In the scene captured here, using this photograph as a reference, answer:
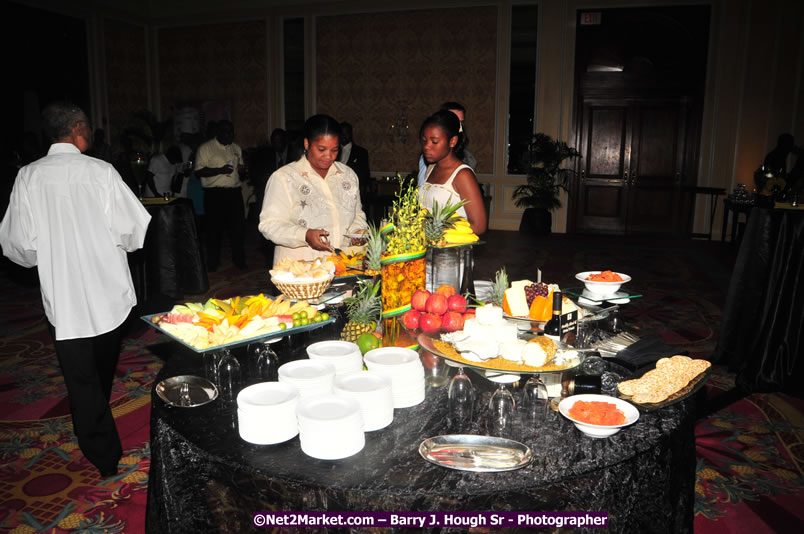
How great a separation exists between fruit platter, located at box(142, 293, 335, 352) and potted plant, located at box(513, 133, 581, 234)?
8.45m

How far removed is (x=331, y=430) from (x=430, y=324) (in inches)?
23.5

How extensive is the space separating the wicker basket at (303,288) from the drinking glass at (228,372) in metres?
0.47

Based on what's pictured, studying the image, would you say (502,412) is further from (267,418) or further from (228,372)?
(228,372)

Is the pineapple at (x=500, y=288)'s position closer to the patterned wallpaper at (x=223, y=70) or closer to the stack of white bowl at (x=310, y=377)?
the stack of white bowl at (x=310, y=377)

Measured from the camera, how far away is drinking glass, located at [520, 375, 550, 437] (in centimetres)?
145

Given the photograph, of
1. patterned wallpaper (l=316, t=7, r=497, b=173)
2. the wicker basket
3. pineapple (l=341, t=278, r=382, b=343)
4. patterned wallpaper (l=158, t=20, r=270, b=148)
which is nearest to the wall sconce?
patterned wallpaper (l=316, t=7, r=497, b=173)

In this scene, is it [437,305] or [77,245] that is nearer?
[437,305]

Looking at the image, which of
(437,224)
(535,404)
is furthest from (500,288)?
(535,404)

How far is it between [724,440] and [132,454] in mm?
3089

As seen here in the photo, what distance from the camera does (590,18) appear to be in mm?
9719

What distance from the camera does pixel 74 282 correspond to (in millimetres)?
2477

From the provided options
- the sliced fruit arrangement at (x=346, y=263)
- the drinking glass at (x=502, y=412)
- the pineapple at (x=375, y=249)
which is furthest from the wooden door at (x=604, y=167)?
the drinking glass at (x=502, y=412)

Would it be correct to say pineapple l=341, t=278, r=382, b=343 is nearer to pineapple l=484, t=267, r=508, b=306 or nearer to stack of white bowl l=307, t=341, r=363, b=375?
stack of white bowl l=307, t=341, r=363, b=375

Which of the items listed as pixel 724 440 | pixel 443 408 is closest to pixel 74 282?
pixel 443 408
